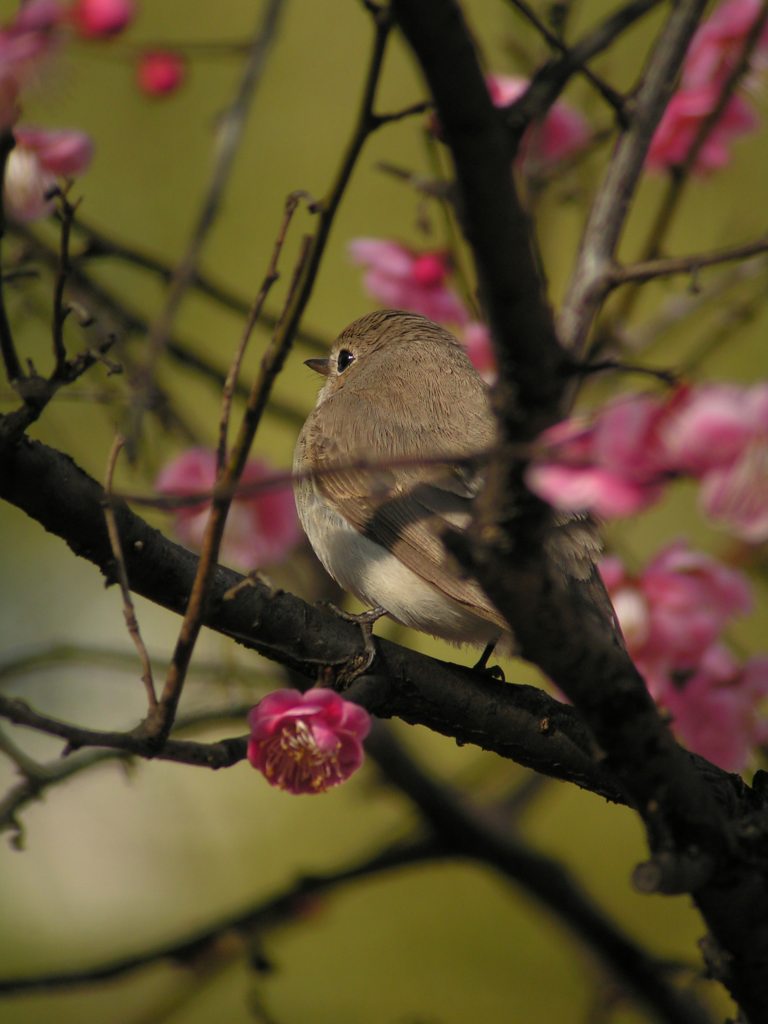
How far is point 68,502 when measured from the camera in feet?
5.61

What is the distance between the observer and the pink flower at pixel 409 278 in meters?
3.30

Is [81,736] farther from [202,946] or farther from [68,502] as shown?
[202,946]

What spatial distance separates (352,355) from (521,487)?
2.48 meters

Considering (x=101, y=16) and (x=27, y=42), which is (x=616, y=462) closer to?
(x=27, y=42)

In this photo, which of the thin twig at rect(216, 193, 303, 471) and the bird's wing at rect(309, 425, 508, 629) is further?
the bird's wing at rect(309, 425, 508, 629)

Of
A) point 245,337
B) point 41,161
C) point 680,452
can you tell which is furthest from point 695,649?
point 41,161

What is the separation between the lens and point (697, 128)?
3094 mm

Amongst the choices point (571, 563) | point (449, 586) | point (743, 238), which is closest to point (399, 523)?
point (449, 586)

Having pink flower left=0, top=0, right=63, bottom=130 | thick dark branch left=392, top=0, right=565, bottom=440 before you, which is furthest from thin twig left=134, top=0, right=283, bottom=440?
pink flower left=0, top=0, right=63, bottom=130

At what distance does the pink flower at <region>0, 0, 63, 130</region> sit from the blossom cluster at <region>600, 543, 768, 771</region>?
1583 millimetres

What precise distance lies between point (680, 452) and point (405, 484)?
27.1 inches

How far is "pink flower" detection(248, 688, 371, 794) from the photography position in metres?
1.82

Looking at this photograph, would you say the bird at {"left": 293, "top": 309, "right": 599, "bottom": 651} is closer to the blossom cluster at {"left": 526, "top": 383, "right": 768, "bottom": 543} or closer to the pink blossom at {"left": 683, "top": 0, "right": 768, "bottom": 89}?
the blossom cluster at {"left": 526, "top": 383, "right": 768, "bottom": 543}

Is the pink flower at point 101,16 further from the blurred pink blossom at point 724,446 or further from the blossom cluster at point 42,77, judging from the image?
the blurred pink blossom at point 724,446
